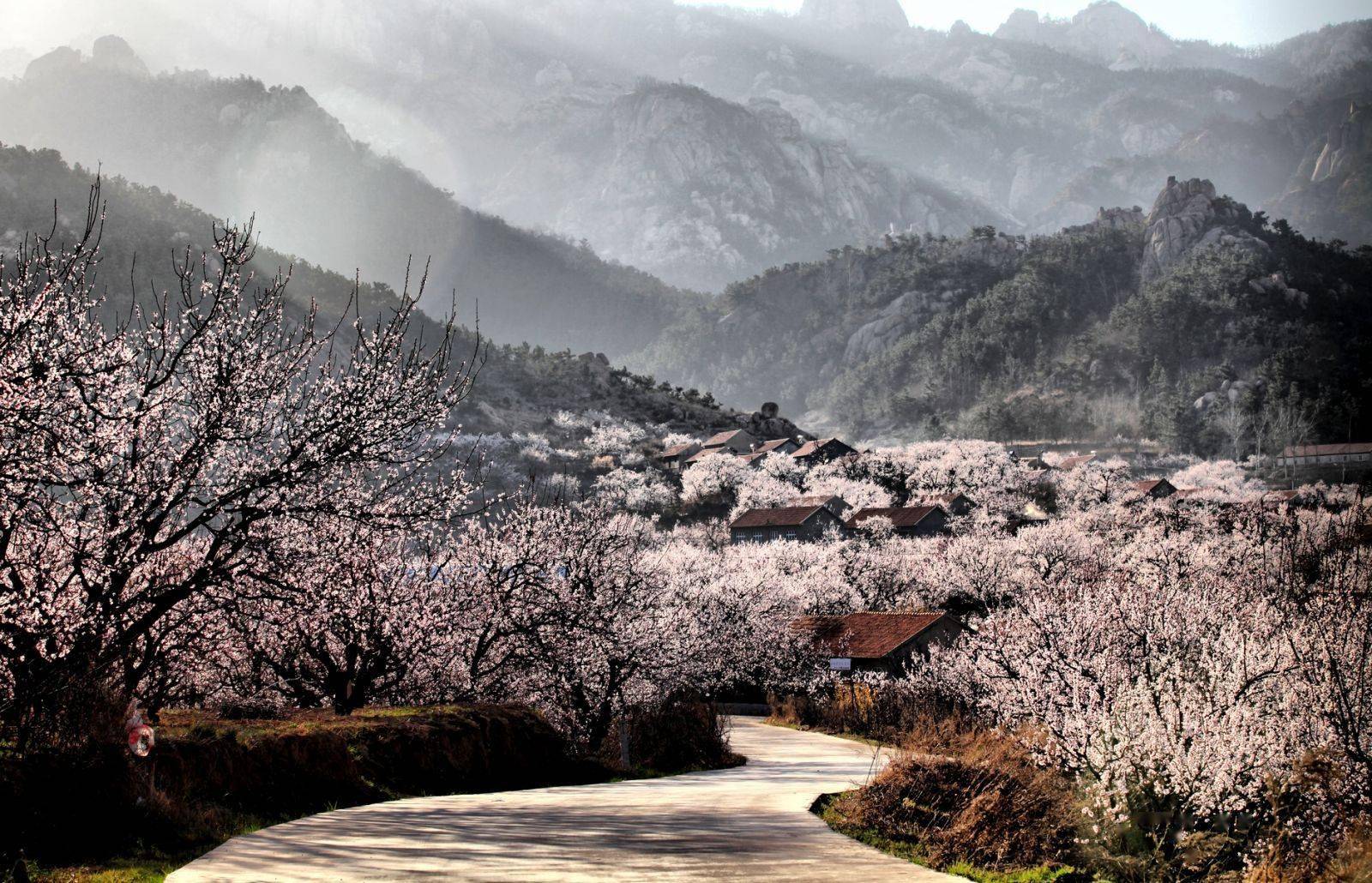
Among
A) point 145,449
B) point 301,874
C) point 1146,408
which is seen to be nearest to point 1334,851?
point 301,874

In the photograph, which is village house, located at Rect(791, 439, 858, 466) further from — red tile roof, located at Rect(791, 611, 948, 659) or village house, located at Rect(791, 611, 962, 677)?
village house, located at Rect(791, 611, 962, 677)

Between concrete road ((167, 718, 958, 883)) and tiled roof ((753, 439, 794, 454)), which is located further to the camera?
tiled roof ((753, 439, 794, 454))

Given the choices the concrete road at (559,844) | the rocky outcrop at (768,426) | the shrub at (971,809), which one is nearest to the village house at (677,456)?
the rocky outcrop at (768,426)

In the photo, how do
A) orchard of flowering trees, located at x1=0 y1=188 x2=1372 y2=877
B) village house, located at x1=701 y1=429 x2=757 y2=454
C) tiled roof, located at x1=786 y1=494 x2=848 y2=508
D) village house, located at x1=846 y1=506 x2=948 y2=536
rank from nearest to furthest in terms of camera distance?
Result: orchard of flowering trees, located at x1=0 y1=188 x2=1372 y2=877
village house, located at x1=846 y1=506 x2=948 y2=536
tiled roof, located at x1=786 y1=494 x2=848 y2=508
village house, located at x1=701 y1=429 x2=757 y2=454

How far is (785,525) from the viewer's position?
321 feet

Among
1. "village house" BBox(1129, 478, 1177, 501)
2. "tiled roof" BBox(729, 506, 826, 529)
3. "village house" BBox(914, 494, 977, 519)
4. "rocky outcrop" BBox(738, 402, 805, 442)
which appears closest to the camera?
"tiled roof" BBox(729, 506, 826, 529)

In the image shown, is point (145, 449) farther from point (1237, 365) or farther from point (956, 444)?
point (1237, 365)

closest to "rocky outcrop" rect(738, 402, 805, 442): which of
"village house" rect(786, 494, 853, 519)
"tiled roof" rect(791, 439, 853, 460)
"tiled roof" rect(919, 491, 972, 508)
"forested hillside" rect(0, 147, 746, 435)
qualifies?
"forested hillside" rect(0, 147, 746, 435)

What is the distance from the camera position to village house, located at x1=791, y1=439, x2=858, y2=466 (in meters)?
140

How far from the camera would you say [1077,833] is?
1645 centimetres

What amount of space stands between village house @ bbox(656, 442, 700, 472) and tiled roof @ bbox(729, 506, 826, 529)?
40.0 m

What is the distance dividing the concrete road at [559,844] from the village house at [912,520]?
7788 centimetres

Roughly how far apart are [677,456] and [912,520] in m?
54.2

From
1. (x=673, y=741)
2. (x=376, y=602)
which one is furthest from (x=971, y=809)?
(x=673, y=741)
